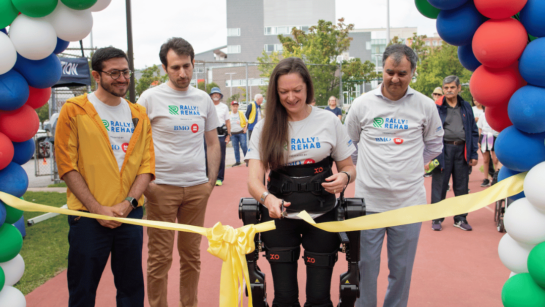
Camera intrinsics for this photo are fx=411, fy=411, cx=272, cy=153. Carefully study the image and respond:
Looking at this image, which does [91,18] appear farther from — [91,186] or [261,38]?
[261,38]

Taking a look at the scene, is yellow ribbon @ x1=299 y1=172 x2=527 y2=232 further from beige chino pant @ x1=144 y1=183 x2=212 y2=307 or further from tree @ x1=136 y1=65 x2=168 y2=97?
tree @ x1=136 y1=65 x2=168 y2=97

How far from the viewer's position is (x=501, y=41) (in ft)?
6.06

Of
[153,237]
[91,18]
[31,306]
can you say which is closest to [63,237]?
[31,306]

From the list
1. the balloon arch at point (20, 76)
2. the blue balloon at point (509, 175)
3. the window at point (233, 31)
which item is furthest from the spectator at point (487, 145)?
the window at point (233, 31)

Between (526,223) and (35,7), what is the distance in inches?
105

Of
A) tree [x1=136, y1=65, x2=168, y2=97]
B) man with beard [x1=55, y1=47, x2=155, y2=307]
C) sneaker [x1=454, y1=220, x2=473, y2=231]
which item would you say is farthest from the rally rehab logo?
tree [x1=136, y1=65, x2=168, y2=97]

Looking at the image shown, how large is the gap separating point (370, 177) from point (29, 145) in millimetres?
2343

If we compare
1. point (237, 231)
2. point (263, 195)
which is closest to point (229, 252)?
point (237, 231)

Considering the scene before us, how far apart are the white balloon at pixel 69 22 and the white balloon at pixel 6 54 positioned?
0.28 meters

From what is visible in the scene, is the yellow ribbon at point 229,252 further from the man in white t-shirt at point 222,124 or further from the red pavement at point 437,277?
the man in white t-shirt at point 222,124

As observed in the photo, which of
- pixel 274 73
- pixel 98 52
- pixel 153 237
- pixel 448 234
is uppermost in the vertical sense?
pixel 98 52

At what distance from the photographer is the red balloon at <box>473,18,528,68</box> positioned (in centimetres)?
185

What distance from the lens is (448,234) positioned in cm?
596

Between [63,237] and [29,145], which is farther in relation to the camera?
[63,237]
